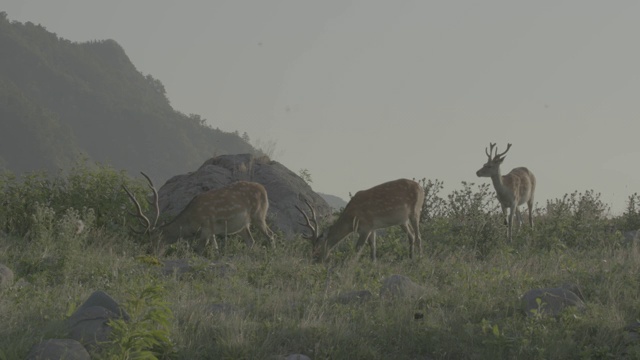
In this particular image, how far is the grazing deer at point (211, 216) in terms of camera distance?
45.1ft

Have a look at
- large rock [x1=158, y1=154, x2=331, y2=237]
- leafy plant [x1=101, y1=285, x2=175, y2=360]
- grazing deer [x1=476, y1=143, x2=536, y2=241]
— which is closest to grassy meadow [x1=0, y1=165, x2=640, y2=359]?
leafy plant [x1=101, y1=285, x2=175, y2=360]

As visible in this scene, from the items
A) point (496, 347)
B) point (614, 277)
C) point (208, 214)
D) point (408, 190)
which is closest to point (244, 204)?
point (208, 214)

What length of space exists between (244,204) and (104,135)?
99.4 metres

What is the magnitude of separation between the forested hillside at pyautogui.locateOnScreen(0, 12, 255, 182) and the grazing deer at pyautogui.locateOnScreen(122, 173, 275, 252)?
269 ft

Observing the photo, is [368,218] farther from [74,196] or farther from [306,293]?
[74,196]

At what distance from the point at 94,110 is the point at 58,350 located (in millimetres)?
110309

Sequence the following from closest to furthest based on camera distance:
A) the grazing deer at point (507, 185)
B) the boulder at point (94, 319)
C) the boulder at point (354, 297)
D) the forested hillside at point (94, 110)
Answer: the boulder at point (94, 319) < the boulder at point (354, 297) < the grazing deer at point (507, 185) < the forested hillside at point (94, 110)

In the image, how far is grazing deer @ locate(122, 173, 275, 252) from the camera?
45.1 ft

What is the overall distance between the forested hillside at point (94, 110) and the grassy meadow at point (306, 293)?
271 feet

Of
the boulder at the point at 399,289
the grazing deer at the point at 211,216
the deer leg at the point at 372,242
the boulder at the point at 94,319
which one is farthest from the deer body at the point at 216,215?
the boulder at the point at 94,319

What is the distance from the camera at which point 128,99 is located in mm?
120188

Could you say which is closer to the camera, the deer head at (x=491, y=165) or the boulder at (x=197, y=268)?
the boulder at (x=197, y=268)

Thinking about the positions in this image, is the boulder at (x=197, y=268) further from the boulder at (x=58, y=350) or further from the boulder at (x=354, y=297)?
the boulder at (x=58, y=350)

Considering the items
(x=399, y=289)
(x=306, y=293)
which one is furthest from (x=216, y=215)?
(x=399, y=289)
